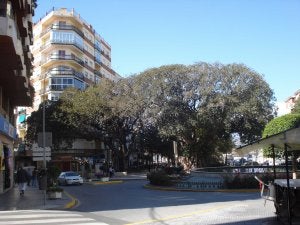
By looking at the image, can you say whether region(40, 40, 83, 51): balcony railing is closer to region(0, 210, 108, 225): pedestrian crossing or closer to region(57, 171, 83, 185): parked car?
region(57, 171, 83, 185): parked car

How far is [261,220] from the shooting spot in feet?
44.7

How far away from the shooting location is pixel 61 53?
75.9m

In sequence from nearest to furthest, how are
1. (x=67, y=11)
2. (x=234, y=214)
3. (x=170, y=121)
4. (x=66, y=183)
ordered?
(x=234, y=214), (x=66, y=183), (x=170, y=121), (x=67, y=11)

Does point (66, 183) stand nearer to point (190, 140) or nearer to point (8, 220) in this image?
point (190, 140)

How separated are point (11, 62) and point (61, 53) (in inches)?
2197

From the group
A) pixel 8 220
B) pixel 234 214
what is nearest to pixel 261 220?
pixel 234 214

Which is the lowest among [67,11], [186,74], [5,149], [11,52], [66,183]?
[66,183]

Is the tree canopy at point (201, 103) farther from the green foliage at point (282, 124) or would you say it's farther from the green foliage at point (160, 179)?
the green foliage at point (160, 179)

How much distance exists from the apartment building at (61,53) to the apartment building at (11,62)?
38611 mm

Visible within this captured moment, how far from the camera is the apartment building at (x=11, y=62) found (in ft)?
60.9

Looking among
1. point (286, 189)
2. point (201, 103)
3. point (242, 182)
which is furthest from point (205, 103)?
point (286, 189)

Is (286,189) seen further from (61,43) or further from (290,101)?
(290,101)

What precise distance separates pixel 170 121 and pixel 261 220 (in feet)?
119

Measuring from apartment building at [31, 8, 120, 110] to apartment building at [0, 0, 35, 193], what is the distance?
38.6 m
